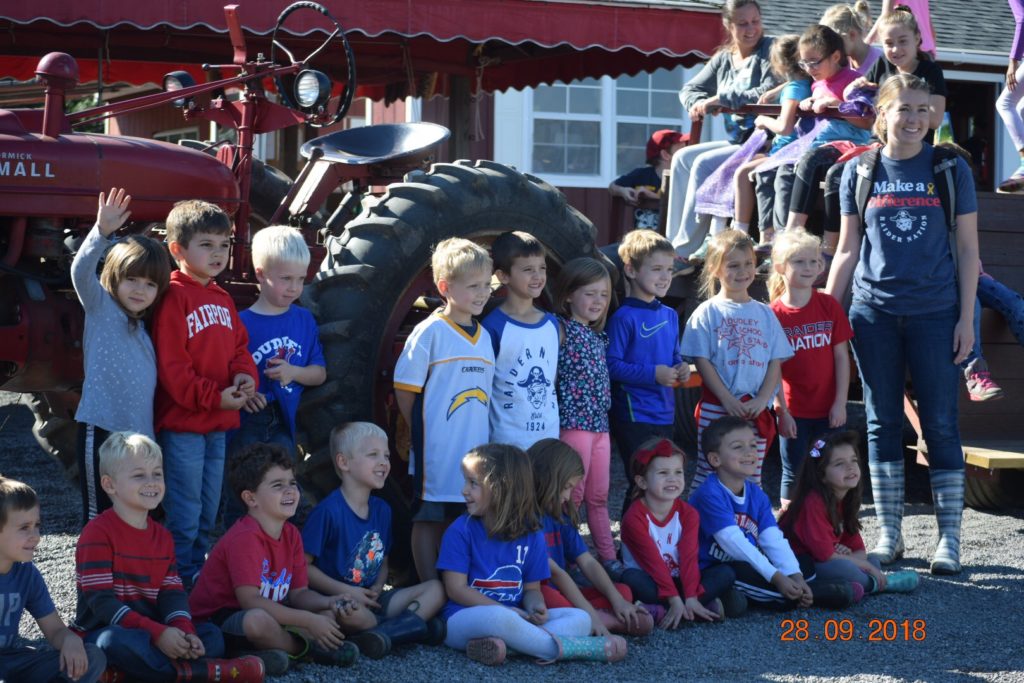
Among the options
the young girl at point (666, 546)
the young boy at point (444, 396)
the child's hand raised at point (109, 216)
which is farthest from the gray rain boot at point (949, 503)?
the child's hand raised at point (109, 216)

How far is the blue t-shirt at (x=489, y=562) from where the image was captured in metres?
4.17

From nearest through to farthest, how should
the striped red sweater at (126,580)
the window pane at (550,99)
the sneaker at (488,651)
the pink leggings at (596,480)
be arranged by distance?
the striped red sweater at (126,580) → the sneaker at (488,651) → the pink leggings at (596,480) → the window pane at (550,99)

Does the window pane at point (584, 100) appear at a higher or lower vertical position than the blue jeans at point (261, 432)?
higher

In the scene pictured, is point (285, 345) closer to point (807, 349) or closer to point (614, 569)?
point (614, 569)

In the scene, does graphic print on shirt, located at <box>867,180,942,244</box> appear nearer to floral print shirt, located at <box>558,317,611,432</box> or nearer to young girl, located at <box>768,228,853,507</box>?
young girl, located at <box>768,228,853,507</box>

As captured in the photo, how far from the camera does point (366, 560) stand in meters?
4.28

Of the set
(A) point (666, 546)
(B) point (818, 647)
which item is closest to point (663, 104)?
(A) point (666, 546)

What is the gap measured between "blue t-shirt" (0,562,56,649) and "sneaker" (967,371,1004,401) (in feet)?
12.7

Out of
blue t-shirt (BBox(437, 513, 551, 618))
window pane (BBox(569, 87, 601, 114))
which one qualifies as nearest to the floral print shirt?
blue t-shirt (BBox(437, 513, 551, 618))

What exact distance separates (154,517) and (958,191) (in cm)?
315

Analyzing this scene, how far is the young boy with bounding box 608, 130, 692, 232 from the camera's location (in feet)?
29.0

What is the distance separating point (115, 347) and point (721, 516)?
6.86 feet

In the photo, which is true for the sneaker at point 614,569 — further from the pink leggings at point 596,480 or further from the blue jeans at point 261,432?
the blue jeans at point 261,432

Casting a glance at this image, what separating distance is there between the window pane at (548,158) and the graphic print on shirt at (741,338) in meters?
7.54
